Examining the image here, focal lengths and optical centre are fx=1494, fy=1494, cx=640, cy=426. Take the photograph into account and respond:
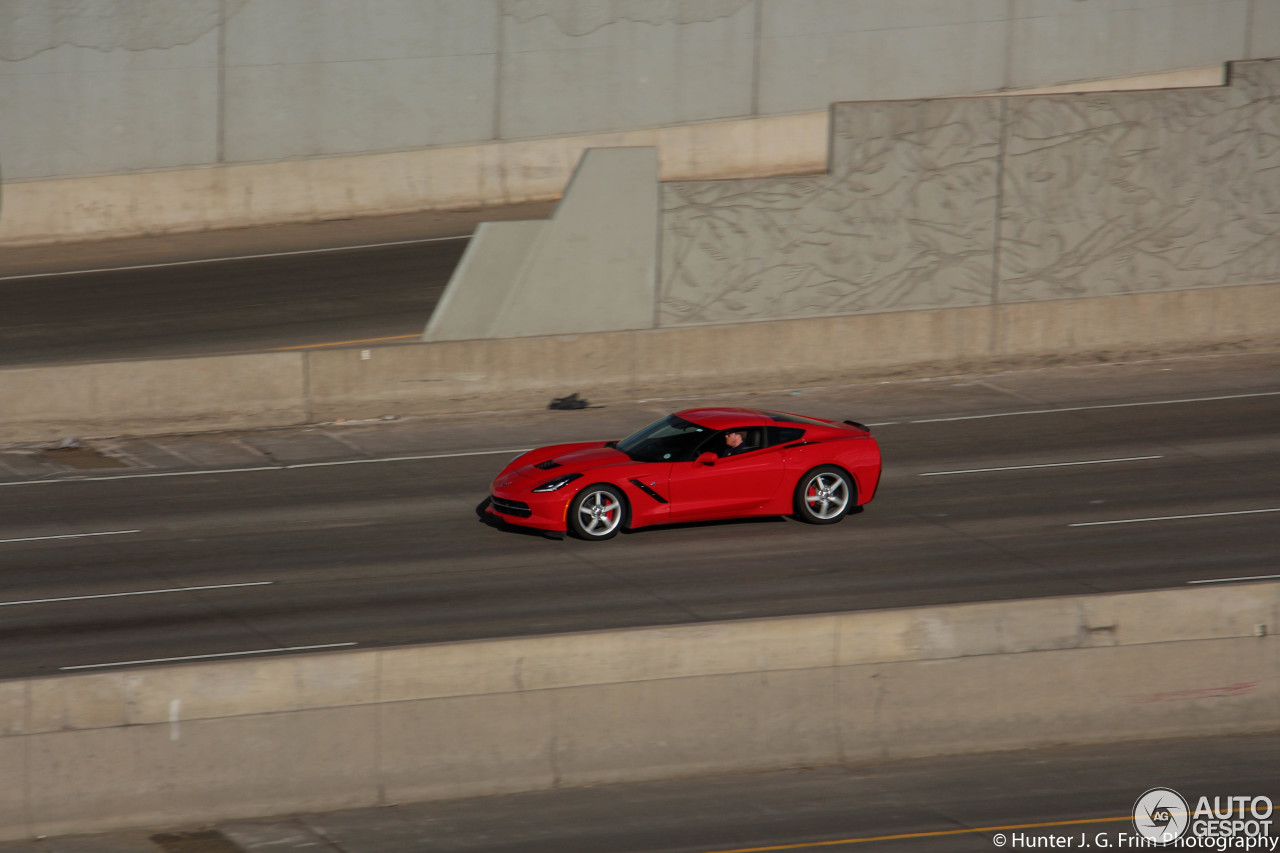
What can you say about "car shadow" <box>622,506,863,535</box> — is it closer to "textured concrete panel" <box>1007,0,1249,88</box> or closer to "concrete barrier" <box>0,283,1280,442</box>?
"concrete barrier" <box>0,283,1280,442</box>

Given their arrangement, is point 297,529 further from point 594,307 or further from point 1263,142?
point 1263,142

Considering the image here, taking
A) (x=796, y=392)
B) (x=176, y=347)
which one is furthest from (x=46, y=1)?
(x=796, y=392)

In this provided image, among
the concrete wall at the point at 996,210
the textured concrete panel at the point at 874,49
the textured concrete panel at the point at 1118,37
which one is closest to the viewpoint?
the concrete wall at the point at 996,210

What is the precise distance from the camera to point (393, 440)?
20.4 metres

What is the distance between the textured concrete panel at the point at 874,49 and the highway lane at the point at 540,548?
51.4 ft

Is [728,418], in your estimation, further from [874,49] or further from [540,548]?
[874,49]

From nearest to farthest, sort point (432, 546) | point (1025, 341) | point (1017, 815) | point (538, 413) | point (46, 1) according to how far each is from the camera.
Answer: point (1017, 815), point (432, 546), point (538, 413), point (1025, 341), point (46, 1)

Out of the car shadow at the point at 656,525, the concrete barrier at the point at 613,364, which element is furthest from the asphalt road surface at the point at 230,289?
the car shadow at the point at 656,525

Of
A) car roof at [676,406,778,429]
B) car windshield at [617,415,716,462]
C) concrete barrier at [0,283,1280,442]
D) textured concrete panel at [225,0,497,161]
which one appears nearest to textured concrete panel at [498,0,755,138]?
textured concrete panel at [225,0,497,161]

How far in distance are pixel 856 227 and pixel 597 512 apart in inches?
386

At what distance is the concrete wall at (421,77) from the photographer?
2897 cm

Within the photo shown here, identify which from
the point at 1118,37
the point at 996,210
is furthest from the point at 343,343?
the point at 1118,37

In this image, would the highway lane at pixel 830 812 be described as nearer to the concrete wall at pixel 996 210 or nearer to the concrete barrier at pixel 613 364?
the concrete barrier at pixel 613 364

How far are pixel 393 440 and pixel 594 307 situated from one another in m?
4.04
